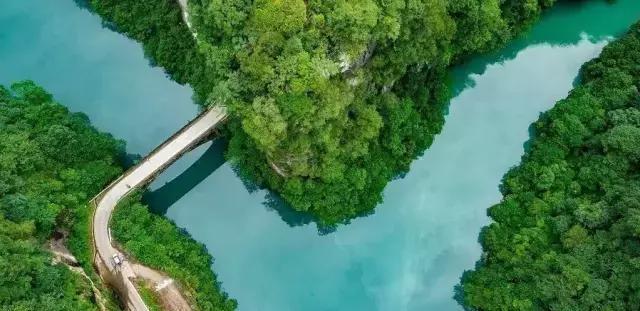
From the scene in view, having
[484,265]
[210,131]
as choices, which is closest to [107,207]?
[210,131]

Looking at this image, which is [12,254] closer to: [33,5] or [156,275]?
[156,275]

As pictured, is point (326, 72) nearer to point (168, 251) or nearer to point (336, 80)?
point (336, 80)

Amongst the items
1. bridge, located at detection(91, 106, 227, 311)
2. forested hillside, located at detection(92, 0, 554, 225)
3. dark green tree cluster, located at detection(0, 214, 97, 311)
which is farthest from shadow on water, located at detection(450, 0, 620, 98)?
dark green tree cluster, located at detection(0, 214, 97, 311)

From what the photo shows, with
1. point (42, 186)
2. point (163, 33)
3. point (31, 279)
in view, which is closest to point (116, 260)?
point (31, 279)

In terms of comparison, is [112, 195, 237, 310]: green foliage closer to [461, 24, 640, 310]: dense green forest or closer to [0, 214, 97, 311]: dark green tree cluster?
[0, 214, 97, 311]: dark green tree cluster

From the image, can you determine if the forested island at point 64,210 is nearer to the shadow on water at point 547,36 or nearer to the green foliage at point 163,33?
the green foliage at point 163,33

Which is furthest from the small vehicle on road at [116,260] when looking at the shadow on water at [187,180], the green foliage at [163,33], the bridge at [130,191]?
the green foliage at [163,33]
